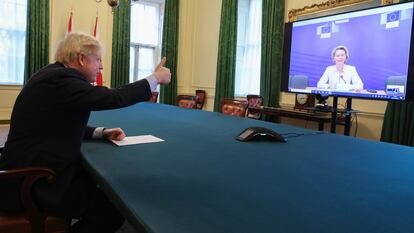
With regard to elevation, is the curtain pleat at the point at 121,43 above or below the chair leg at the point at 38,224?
above

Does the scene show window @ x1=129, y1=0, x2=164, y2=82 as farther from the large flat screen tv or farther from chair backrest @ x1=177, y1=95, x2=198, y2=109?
the large flat screen tv

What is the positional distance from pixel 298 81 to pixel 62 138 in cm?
287

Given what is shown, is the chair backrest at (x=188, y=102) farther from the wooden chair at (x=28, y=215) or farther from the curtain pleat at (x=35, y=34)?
the curtain pleat at (x=35, y=34)

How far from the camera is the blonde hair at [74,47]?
1.31m

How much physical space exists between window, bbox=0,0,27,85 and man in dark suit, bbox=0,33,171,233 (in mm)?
5009

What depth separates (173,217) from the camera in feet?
2.05

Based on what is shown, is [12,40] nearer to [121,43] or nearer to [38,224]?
[121,43]

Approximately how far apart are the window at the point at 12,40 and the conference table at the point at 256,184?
5019 millimetres

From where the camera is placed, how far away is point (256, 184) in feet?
2.78

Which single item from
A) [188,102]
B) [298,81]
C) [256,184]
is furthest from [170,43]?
[256,184]

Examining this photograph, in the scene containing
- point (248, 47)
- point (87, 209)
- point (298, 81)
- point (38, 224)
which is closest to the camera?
point (38, 224)

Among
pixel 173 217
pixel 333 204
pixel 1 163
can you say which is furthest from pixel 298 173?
pixel 1 163

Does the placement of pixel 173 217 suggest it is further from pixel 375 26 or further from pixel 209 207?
pixel 375 26

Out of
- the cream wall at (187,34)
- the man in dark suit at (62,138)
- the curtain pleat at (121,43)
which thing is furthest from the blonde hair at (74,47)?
the curtain pleat at (121,43)
